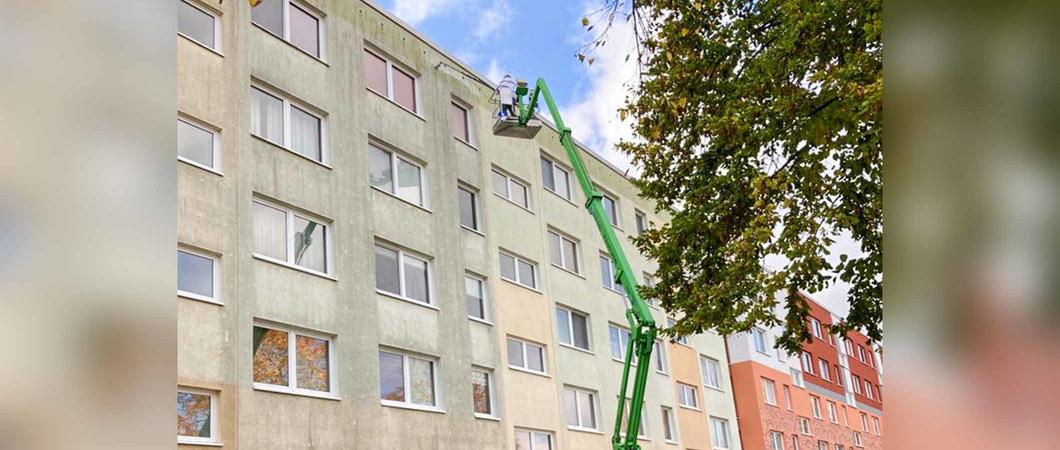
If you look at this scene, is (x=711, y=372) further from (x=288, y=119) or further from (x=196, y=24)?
(x=196, y=24)

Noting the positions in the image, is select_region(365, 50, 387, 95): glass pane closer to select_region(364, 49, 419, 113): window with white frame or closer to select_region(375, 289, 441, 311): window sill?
select_region(364, 49, 419, 113): window with white frame

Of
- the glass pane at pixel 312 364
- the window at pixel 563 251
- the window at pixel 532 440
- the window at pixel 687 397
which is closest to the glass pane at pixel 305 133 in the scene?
the glass pane at pixel 312 364

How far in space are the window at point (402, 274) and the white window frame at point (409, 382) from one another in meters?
1.25

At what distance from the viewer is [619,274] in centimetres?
1920

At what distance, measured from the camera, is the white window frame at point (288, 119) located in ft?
58.3

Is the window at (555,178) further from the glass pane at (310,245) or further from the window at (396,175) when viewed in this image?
the glass pane at (310,245)

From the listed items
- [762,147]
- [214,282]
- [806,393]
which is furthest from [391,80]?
[806,393]

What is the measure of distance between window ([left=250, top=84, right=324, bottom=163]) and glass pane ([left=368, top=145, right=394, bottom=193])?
1.56m

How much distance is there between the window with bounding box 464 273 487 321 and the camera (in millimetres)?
21938
